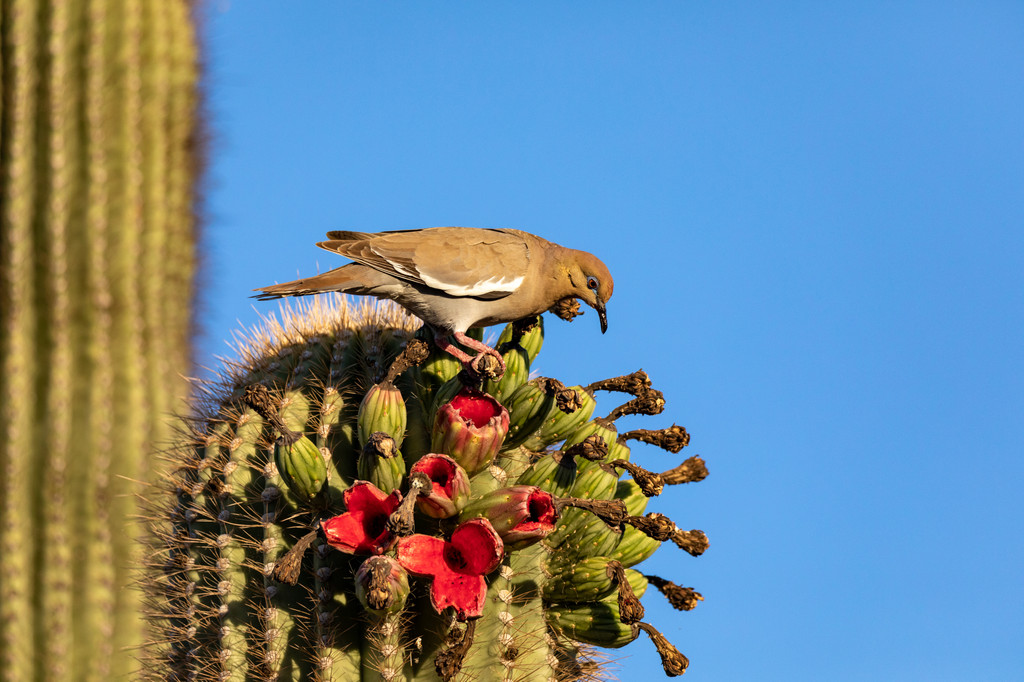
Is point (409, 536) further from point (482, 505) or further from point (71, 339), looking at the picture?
point (71, 339)

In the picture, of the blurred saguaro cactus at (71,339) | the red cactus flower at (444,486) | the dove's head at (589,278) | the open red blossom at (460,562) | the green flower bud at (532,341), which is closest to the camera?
the open red blossom at (460,562)

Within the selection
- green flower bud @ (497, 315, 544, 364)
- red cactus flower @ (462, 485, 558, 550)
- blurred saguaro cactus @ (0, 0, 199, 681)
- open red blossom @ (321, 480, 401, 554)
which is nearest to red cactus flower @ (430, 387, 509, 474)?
red cactus flower @ (462, 485, 558, 550)

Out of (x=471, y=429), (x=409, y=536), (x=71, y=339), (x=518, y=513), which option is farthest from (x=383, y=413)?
(x=71, y=339)

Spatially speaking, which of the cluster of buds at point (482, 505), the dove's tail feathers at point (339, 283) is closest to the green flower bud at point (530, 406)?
the cluster of buds at point (482, 505)

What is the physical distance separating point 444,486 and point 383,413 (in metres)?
0.26

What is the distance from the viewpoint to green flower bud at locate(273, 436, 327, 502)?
2.43 meters

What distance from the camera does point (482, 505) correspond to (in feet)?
7.65

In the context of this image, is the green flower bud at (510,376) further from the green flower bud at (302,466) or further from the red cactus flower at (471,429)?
the green flower bud at (302,466)

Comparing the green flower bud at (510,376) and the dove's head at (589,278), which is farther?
the dove's head at (589,278)

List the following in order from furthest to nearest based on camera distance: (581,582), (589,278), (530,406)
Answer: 1. (589,278)
2. (530,406)
3. (581,582)

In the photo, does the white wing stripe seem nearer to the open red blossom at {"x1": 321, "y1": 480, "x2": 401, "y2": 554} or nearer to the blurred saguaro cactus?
the open red blossom at {"x1": 321, "y1": 480, "x2": 401, "y2": 554}

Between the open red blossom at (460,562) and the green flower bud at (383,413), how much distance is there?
31cm

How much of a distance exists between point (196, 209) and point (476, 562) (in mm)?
4017

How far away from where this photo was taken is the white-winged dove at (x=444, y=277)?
10.7ft
